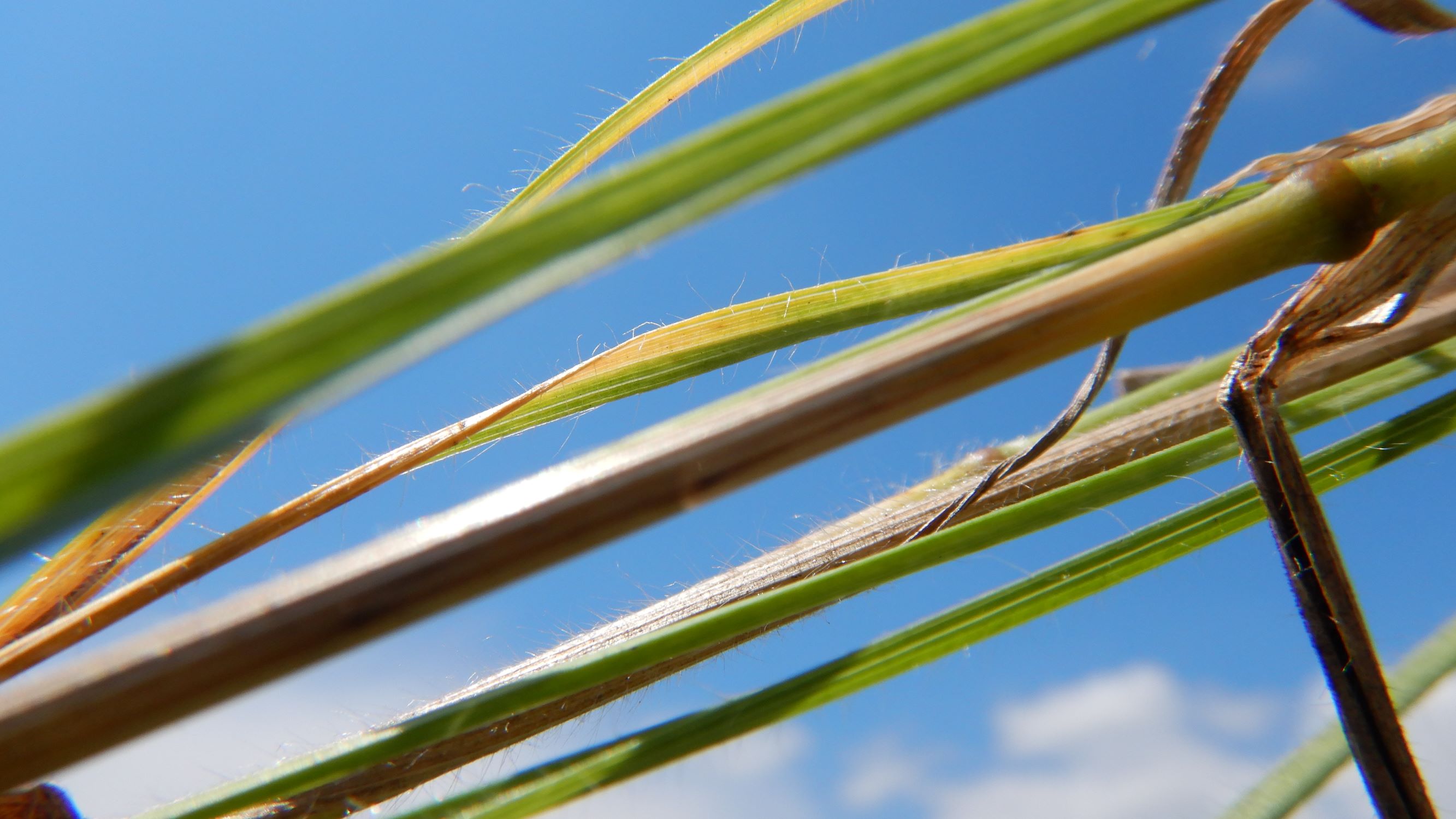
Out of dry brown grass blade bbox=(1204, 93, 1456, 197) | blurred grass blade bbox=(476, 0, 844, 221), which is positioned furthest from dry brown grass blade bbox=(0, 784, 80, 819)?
A: dry brown grass blade bbox=(1204, 93, 1456, 197)

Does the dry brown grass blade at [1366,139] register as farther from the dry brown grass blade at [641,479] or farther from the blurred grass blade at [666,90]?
the blurred grass blade at [666,90]

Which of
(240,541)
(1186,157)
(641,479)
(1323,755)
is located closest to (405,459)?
(240,541)

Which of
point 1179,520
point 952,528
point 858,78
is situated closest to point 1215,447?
point 1179,520

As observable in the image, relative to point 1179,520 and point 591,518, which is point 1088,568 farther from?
point 591,518

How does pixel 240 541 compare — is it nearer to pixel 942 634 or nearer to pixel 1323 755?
pixel 942 634

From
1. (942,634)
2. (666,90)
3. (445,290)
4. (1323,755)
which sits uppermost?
(666,90)

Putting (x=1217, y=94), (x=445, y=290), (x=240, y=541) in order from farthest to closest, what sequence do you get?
(x=1217, y=94) < (x=240, y=541) < (x=445, y=290)

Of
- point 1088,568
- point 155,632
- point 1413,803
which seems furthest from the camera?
point 1088,568

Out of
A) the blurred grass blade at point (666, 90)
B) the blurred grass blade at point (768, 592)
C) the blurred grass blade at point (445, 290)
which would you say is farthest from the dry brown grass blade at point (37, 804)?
the blurred grass blade at point (666, 90)
